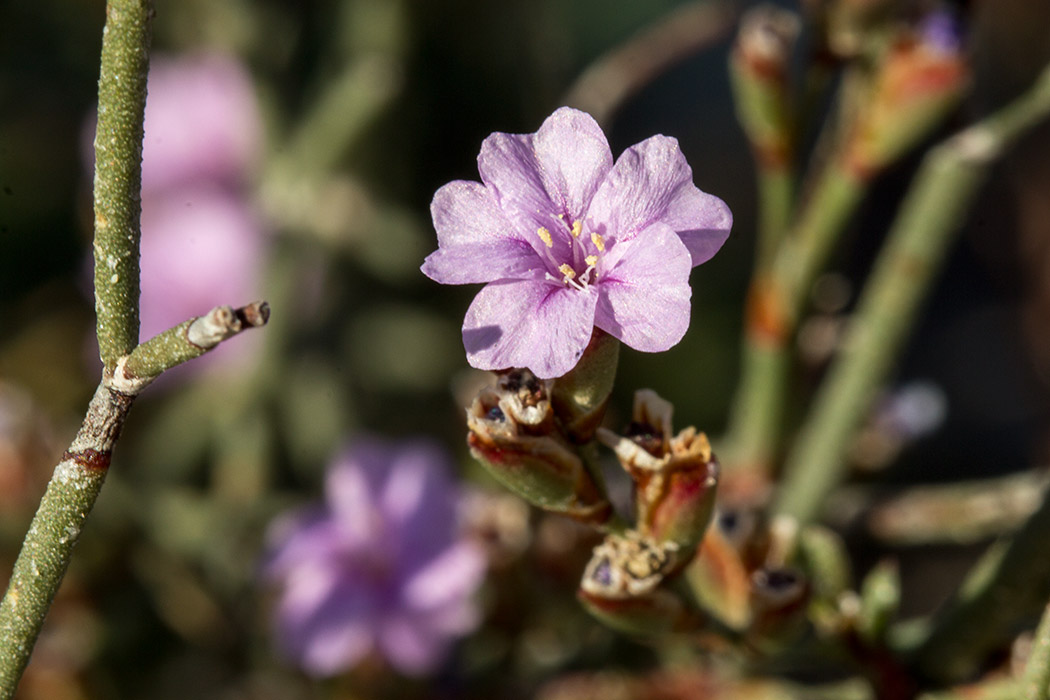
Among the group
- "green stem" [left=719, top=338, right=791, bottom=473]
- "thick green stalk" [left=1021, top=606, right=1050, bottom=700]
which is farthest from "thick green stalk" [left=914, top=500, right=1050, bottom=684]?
"green stem" [left=719, top=338, right=791, bottom=473]

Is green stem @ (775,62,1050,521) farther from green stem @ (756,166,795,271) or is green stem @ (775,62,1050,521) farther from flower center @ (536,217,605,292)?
flower center @ (536,217,605,292)

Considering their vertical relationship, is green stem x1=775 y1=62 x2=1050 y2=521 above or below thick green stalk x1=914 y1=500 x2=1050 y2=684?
above

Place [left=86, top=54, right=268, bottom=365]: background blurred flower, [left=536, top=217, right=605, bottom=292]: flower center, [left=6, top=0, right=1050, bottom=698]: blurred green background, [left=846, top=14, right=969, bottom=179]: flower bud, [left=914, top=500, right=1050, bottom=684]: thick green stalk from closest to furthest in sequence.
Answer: [left=536, top=217, right=605, bottom=292]: flower center < [left=914, top=500, right=1050, bottom=684]: thick green stalk < [left=846, top=14, right=969, bottom=179]: flower bud < [left=6, top=0, right=1050, bottom=698]: blurred green background < [left=86, top=54, right=268, bottom=365]: background blurred flower

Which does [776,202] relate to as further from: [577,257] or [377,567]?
[377,567]

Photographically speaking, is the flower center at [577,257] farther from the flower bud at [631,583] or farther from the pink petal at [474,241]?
the flower bud at [631,583]

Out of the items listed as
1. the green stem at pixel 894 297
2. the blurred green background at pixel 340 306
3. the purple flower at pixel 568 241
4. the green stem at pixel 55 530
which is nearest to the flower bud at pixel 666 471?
the purple flower at pixel 568 241
